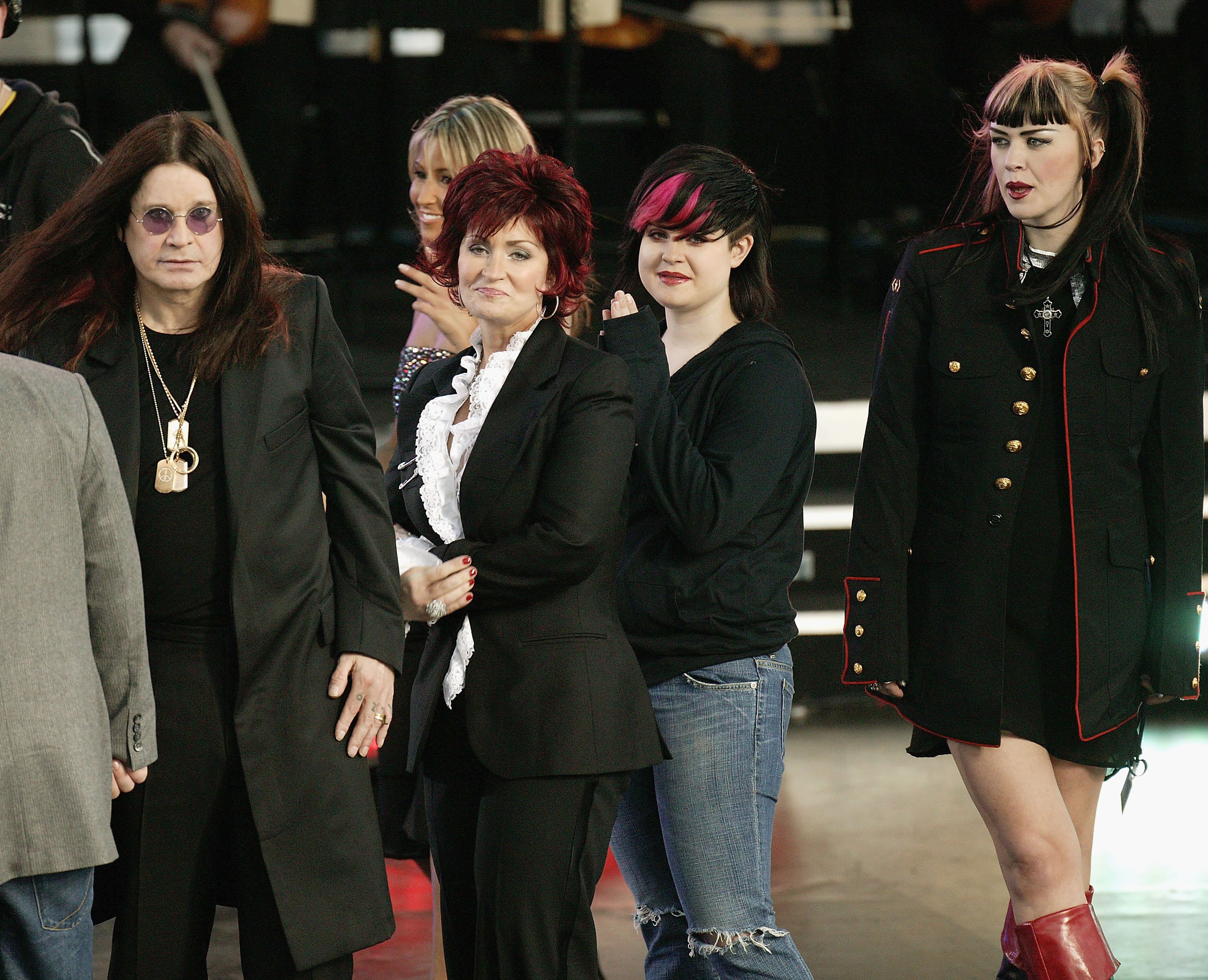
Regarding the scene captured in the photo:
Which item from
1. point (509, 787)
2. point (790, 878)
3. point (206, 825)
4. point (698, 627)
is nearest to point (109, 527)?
point (206, 825)

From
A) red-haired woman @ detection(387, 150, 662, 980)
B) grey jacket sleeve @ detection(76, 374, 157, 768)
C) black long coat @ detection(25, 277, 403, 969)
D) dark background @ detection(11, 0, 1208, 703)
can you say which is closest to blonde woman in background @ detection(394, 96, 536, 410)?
red-haired woman @ detection(387, 150, 662, 980)

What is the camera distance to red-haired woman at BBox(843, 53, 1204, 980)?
2.34m

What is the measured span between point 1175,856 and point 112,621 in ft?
9.35

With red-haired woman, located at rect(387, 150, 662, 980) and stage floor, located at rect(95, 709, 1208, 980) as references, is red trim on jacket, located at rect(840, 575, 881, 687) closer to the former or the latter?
red-haired woman, located at rect(387, 150, 662, 980)

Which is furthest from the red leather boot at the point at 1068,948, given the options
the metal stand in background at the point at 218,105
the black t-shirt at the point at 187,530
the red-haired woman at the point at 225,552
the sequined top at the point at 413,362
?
the metal stand in background at the point at 218,105

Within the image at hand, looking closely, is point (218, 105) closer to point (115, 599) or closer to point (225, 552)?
point (225, 552)

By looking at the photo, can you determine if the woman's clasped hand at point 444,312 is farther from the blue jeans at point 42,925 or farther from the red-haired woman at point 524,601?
the blue jeans at point 42,925

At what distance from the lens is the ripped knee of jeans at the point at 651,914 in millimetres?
2322

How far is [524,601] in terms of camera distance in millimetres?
2111

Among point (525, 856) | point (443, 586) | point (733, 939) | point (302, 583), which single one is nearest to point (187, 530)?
point (302, 583)

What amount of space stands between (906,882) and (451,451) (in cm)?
192

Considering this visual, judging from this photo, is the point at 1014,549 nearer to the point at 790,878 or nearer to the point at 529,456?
the point at 529,456

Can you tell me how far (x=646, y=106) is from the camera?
22.0ft

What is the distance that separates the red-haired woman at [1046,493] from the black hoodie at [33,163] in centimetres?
151
